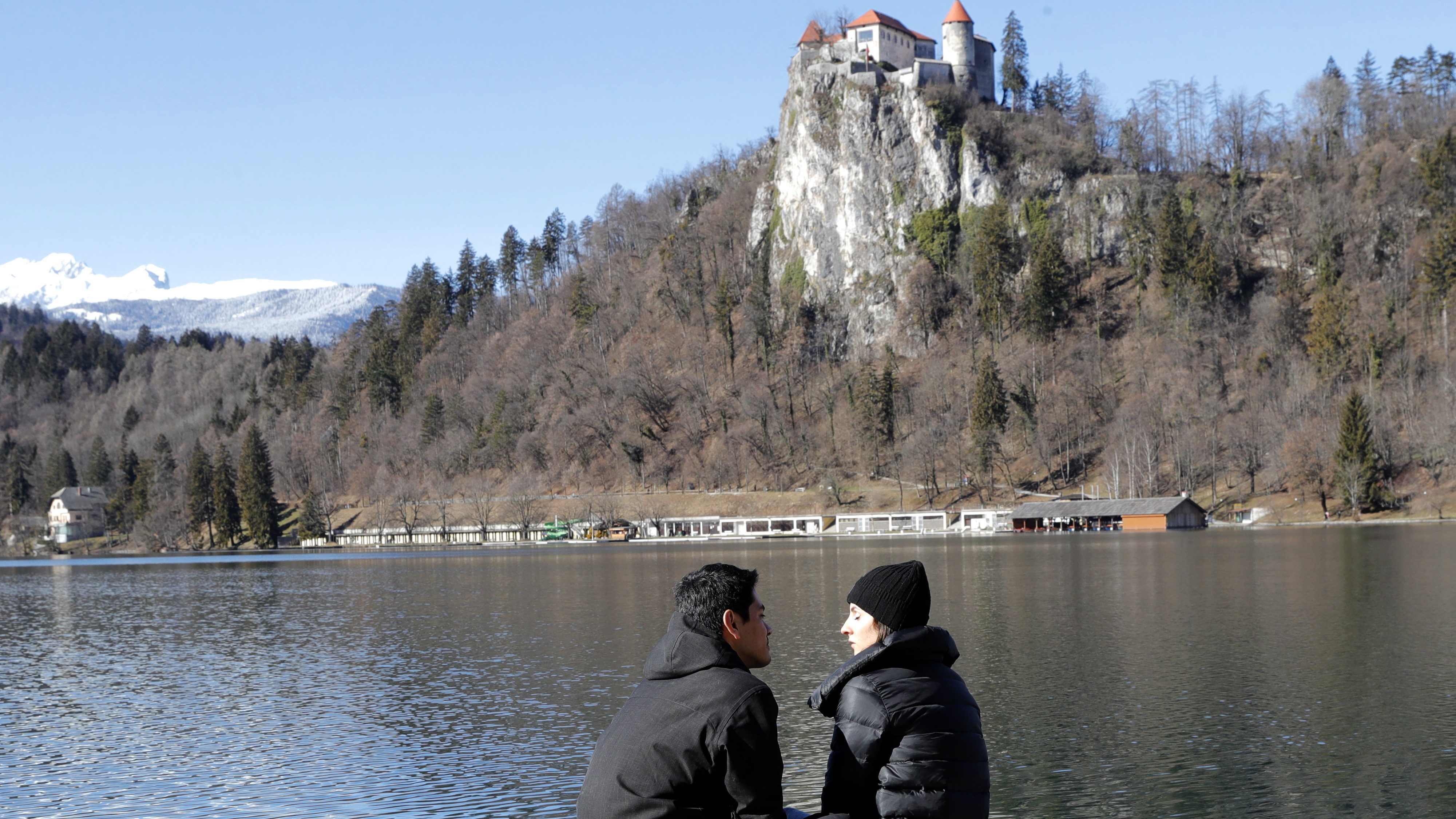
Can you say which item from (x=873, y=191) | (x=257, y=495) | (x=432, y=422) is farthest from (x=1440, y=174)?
(x=257, y=495)

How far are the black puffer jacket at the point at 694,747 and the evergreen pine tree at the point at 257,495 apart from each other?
470ft

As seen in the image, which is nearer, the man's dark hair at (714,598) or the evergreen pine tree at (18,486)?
the man's dark hair at (714,598)

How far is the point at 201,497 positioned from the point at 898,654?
492ft

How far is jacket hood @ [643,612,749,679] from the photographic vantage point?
19.1 feet

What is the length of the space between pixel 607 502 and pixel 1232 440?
6698cm

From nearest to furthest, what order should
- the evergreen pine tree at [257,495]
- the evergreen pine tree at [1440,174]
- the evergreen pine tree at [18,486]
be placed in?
the evergreen pine tree at [1440,174], the evergreen pine tree at [257,495], the evergreen pine tree at [18,486]

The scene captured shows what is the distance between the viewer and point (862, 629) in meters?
6.91

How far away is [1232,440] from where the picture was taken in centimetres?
11019

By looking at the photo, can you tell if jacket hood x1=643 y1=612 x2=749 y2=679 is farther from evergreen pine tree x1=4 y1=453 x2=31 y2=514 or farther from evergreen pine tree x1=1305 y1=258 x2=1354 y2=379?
evergreen pine tree x1=4 y1=453 x2=31 y2=514

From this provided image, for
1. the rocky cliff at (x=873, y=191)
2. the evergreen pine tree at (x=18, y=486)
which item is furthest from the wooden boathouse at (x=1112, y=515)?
the evergreen pine tree at (x=18, y=486)

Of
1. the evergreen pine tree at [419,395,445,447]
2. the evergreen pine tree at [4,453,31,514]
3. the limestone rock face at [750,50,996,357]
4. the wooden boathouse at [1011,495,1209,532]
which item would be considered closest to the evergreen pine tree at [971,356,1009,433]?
the wooden boathouse at [1011,495,1209,532]

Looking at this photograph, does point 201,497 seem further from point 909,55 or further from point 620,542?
point 909,55

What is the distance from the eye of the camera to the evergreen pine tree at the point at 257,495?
13812 centimetres

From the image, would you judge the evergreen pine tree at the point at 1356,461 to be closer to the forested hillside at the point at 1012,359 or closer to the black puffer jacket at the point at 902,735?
the forested hillside at the point at 1012,359
